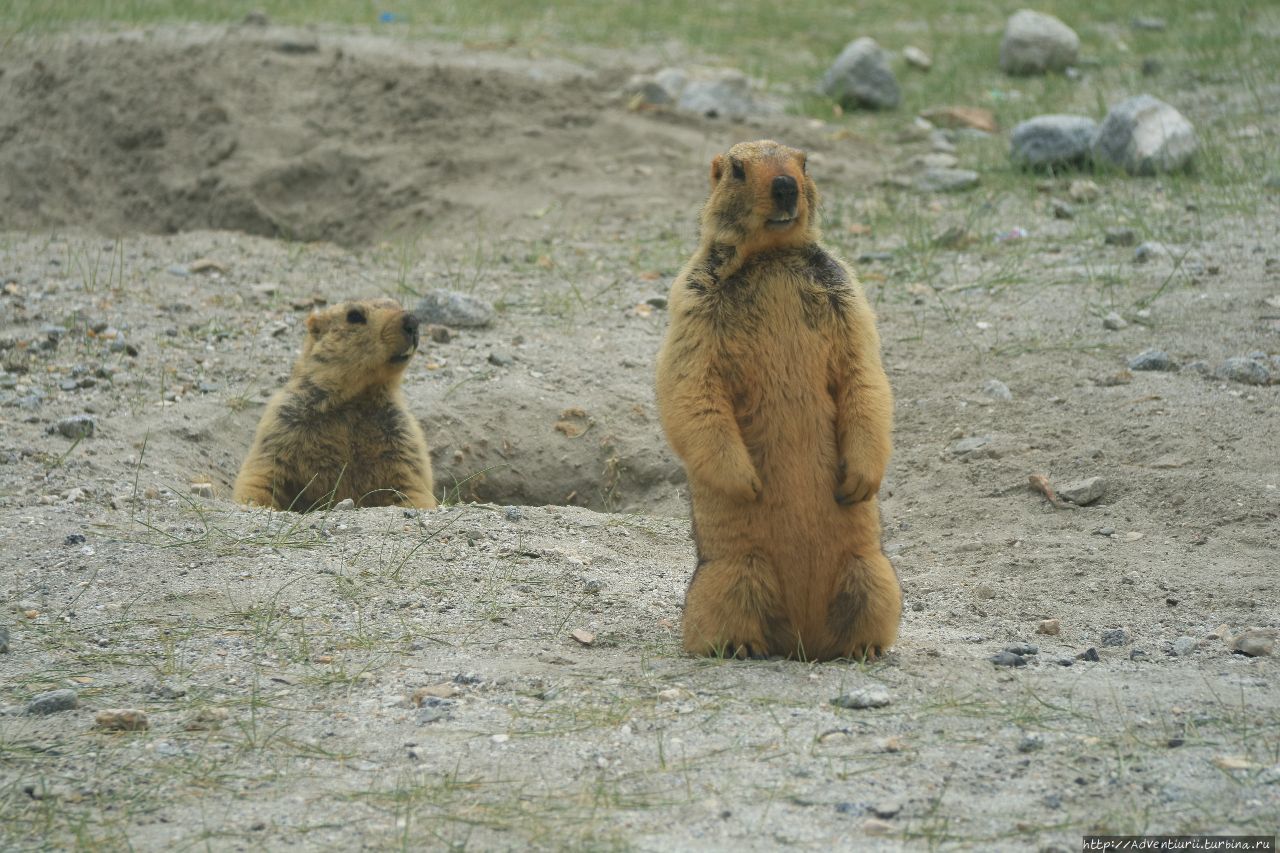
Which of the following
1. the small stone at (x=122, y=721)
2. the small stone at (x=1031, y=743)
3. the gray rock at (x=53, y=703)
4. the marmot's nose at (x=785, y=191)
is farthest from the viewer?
the marmot's nose at (x=785, y=191)

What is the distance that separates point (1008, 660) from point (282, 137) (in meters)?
8.68

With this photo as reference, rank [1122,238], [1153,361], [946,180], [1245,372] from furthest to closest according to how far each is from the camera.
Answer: [946,180], [1122,238], [1153,361], [1245,372]

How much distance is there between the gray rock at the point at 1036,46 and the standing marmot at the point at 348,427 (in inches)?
339

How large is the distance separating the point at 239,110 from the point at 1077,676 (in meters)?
9.40

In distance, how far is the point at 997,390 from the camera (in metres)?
7.66

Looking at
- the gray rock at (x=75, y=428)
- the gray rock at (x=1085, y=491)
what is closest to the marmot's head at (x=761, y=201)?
the gray rock at (x=1085, y=491)

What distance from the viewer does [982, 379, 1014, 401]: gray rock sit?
7.62 metres

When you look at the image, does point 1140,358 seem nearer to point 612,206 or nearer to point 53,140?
point 612,206

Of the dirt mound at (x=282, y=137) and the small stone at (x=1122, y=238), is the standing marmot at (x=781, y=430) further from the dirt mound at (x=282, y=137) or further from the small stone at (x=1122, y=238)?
the dirt mound at (x=282, y=137)

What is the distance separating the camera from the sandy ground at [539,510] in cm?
390

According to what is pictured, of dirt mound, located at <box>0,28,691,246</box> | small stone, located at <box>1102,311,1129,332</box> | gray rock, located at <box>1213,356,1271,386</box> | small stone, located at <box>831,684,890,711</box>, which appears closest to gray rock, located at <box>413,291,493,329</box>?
dirt mound, located at <box>0,28,691,246</box>

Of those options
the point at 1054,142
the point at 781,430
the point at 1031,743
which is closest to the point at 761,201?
the point at 781,430

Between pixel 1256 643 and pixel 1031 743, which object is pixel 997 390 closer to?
pixel 1256 643

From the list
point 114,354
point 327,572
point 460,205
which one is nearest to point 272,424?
point 114,354
